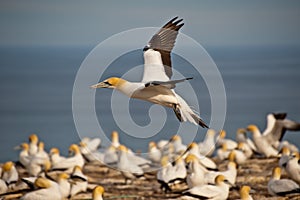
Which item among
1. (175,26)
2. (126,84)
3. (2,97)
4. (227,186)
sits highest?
(2,97)

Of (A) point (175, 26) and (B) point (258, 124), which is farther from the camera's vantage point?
(B) point (258, 124)

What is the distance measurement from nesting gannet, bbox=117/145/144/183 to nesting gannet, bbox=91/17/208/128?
4409 millimetres

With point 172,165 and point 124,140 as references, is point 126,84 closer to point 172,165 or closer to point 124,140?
point 172,165

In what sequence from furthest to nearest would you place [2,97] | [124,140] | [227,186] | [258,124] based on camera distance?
[2,97] < [258,124] < [124,140] < [227,186]

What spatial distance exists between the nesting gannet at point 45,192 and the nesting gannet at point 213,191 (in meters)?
2.00

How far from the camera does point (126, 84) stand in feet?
32.0

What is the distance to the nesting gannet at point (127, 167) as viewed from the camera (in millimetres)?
14711

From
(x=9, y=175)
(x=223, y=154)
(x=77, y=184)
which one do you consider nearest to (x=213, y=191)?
(x=77, y=184)

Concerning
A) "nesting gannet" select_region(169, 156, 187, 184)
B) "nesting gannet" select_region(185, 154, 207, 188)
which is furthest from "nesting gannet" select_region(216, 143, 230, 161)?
"nesting gannet" select_region(185, 154, 207, 188)

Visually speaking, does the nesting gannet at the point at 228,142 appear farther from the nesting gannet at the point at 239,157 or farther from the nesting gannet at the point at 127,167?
the nesting gannet at the point at 127,167

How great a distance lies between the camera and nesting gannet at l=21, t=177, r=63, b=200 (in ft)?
38.7

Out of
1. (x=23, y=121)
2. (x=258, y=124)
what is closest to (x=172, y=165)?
(x=258, y=124)

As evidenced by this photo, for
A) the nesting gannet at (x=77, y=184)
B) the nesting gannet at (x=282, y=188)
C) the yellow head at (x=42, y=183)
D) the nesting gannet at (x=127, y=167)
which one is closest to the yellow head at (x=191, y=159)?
the nesting gannet at (x=127, y=167)

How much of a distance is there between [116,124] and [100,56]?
20.1m
